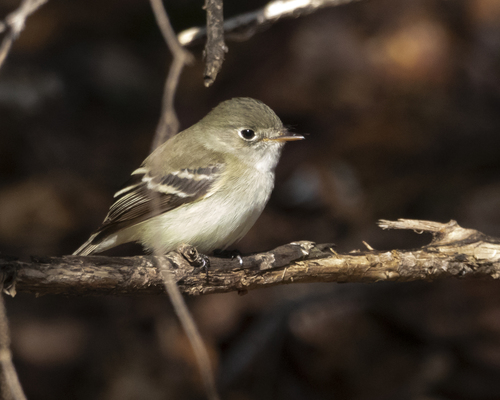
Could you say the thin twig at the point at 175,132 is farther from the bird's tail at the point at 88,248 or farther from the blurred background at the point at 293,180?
the blurred background at the point at 293,180

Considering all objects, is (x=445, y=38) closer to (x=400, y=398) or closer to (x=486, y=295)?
(x=486, y=295)

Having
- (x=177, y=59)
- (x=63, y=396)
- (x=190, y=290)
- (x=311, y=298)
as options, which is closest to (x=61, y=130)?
(x=63, y=396)

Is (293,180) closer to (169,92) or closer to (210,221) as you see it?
(210,221)

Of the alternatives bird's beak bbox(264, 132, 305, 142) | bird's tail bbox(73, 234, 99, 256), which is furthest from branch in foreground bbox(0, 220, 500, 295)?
bird's tail bbox(73, 234, 99, 256)

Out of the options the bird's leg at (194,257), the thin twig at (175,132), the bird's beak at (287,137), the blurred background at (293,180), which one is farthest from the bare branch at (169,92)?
the blurred background at (293,180)

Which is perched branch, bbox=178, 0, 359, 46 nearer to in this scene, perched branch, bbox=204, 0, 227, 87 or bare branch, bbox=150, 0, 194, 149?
perched branch, bbox=204, 0, 227, 87

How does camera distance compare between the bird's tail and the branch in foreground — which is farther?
Answer: the bird's tail
